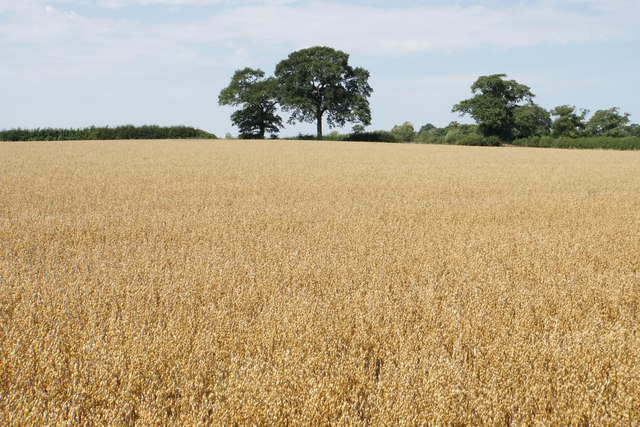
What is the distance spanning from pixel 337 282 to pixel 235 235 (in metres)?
2.45

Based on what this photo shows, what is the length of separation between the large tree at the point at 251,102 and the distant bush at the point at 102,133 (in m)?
8.59

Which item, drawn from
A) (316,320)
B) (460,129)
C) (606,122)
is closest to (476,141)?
(460,129)

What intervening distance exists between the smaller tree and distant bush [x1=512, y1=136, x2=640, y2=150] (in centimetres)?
1936

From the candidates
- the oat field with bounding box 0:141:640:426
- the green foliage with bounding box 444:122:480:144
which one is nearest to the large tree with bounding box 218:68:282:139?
the green foliage with bounding box 444:122:480:144

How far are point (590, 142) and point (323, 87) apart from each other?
3106 cm

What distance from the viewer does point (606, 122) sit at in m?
78.8

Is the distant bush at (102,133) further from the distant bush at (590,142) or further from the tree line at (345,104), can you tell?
the distant bush at (590,142)

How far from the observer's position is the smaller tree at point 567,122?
69.2 metres

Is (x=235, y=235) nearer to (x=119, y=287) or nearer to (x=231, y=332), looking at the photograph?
(x=119, y=287)

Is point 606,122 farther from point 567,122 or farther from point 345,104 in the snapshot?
point 345,104

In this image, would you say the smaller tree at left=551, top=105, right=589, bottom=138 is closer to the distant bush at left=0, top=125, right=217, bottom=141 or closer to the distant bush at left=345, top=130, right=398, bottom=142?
the distant bush at left=345, top=130, right=398, bottom=142

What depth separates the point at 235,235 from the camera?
663cm

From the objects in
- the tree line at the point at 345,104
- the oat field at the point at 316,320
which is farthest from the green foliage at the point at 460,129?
the oat field at the point at 316,320

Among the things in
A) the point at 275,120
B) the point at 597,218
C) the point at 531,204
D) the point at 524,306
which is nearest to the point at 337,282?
the point at 524,306
